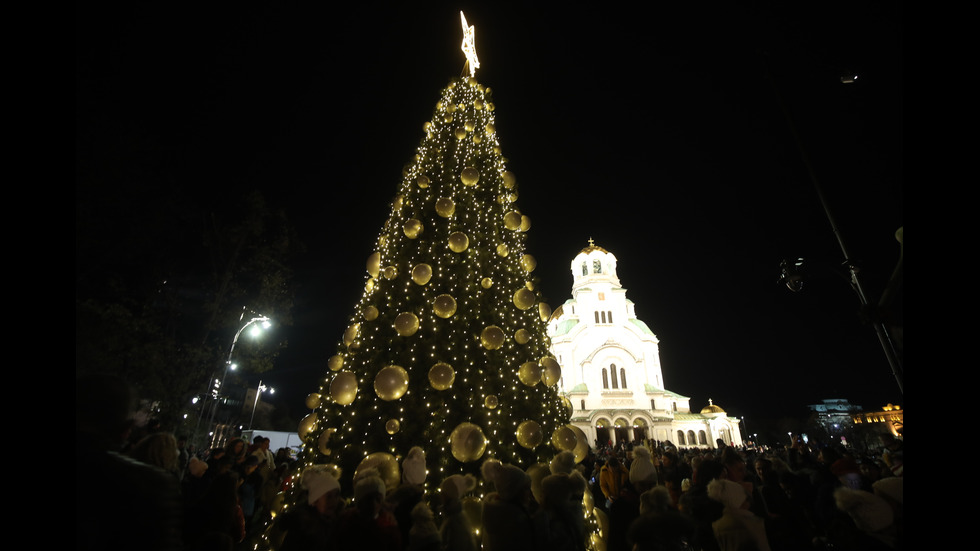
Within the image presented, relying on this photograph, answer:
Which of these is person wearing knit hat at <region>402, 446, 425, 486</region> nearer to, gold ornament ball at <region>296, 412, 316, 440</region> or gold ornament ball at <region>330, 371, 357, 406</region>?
gold ornament ball at <region>330, 371, 357, 406</region>

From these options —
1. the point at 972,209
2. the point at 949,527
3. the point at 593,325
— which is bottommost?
the point at 949,527

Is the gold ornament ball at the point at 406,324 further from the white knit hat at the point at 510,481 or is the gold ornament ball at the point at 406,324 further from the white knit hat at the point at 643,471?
the white knit hat at the point at 643,471

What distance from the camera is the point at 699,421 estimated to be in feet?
124

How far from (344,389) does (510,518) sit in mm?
3258

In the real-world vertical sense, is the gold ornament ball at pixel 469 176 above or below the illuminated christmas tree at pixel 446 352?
above

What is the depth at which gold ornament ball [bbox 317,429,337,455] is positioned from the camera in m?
5.58

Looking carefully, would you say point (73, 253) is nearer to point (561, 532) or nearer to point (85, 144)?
point (561, 532)

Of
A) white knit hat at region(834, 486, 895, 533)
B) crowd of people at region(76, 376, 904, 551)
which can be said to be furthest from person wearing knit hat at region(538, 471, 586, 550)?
white knit hat at region(834, 486, 895, 533)

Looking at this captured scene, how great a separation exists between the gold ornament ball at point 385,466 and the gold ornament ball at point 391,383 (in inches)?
29.4

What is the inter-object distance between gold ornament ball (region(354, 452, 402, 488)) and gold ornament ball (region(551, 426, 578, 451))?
2.37 m

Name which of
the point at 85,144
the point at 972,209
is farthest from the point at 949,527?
the point at 85,144

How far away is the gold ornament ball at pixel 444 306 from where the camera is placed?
5.85 m

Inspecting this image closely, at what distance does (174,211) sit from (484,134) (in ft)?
41.5

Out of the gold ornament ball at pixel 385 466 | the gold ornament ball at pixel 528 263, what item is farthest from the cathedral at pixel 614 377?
the gold ornament ball at pixel 385 466
